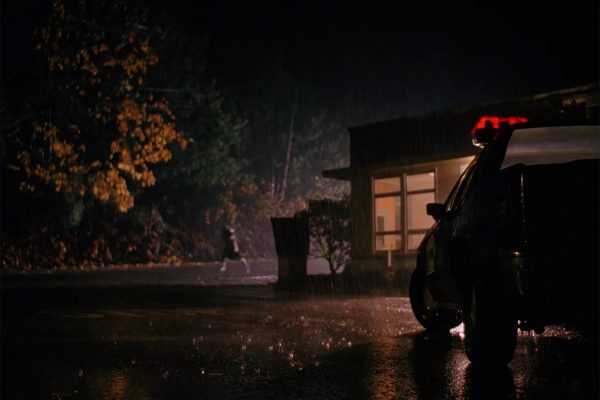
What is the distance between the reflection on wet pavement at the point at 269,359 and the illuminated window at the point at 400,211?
10.3m

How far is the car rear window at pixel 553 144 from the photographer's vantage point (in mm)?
6812

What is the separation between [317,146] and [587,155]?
5116 cm

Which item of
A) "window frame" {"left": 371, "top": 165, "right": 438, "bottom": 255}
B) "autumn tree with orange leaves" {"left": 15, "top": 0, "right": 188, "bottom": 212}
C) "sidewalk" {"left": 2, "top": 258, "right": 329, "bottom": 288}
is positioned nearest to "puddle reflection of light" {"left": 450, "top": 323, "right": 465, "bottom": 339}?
"window frame" {"left": 371, "top": 165, "right": 438, "bottom": 255}

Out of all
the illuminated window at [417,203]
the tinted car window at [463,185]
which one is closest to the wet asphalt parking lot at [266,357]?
the tinted car window at [463,185]

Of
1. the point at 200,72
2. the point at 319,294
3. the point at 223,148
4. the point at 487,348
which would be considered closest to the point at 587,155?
the point at 487,348

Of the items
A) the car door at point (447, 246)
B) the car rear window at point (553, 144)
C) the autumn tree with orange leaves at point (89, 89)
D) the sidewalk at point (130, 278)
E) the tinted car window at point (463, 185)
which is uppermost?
the autumn tree with orange leaves at point (89, 89)

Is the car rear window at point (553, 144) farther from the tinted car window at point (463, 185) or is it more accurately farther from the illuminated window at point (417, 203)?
the illuminated window at point (417, 203)

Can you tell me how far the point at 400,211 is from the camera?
22.5m

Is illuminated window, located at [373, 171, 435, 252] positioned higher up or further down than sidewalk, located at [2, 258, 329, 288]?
higher up

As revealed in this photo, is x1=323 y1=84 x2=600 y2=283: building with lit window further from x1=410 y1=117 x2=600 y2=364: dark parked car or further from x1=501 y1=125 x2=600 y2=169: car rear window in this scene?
x1=410 y1=117 x2=600 y2=364: dark parked car

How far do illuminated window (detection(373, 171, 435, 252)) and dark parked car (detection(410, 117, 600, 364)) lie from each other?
14.9 m

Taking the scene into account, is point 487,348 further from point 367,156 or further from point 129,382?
point 367,156

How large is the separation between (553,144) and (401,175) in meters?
15.3

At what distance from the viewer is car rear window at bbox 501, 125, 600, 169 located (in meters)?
6.81
